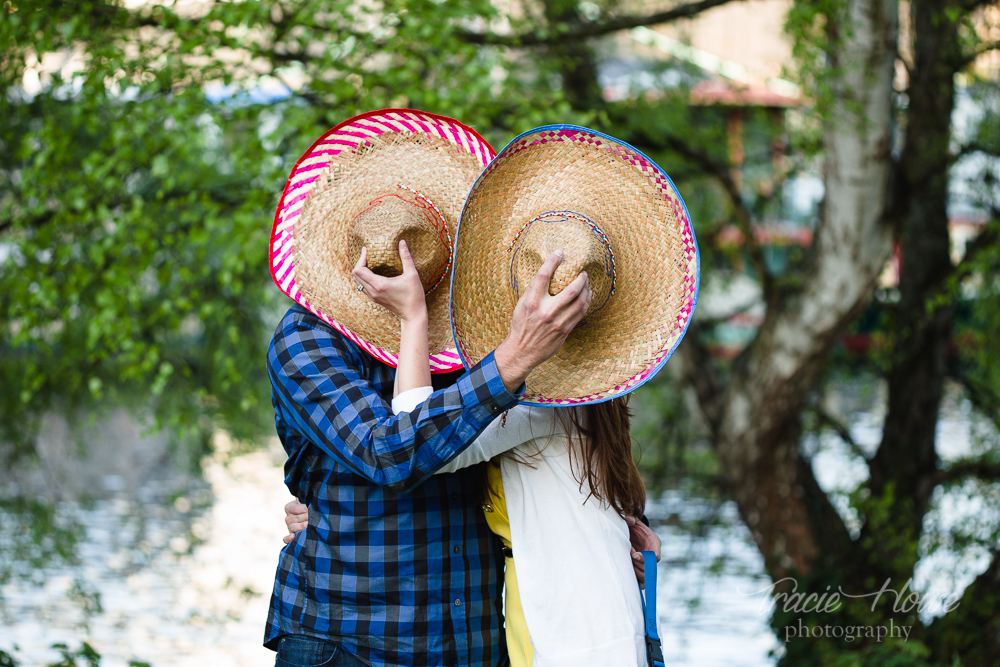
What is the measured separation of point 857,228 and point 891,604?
203 centimetres

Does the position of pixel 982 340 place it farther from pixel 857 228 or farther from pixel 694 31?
pixel 694 31

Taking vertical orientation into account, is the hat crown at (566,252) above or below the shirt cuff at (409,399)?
above

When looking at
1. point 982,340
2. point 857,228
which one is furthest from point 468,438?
point 982,340

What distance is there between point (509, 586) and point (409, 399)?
0.43 metres

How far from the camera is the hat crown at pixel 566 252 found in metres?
1.47

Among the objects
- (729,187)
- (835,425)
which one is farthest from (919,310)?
(729,187)

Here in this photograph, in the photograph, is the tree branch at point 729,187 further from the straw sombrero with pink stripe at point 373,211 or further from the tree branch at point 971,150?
the straw sombrero with pink stripe at point 373,211

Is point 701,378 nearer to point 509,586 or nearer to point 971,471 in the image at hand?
point 971,471

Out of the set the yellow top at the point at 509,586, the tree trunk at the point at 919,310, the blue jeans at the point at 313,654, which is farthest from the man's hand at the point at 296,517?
the tree trunk at the point at 919,310

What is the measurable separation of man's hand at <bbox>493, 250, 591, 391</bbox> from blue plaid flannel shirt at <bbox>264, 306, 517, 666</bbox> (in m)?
0.25

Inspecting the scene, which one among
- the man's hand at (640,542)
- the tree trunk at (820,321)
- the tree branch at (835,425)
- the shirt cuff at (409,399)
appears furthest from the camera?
the tree branch at (835,425)

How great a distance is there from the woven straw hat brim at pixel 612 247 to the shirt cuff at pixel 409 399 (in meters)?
0.11

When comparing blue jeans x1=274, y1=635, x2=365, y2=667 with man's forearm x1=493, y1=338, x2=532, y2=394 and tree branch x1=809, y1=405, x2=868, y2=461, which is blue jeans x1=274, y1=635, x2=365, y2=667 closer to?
man's forearm x1=493, y1=338, x2=532, y2=394

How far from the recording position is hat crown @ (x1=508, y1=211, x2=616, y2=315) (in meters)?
1.47
